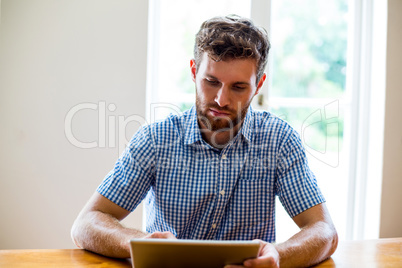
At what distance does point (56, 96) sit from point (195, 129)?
108 cm

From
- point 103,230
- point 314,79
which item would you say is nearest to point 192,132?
point 103,230

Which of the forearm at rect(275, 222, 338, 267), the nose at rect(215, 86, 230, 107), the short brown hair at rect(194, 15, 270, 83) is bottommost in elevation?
the forearm at rect(275, 222, 338, 267)

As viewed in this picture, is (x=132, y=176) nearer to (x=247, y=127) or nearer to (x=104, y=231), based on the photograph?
(x=104, y=231)

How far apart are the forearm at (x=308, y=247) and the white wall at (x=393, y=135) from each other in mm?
1581

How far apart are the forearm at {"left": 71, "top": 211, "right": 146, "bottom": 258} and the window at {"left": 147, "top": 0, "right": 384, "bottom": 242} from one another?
145 centimetres

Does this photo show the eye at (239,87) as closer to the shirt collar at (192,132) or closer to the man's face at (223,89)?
the man's face at (223,89)

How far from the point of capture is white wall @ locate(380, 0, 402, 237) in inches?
105

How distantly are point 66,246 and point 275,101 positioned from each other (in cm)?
155

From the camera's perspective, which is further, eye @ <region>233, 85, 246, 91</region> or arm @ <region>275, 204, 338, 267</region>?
eye @ <region>233, 85, 246, 91</region>

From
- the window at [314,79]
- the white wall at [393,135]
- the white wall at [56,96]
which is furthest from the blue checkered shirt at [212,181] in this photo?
the white wall at [393,135]

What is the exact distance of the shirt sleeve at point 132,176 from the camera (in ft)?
4.74

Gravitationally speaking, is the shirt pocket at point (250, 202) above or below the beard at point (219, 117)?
below

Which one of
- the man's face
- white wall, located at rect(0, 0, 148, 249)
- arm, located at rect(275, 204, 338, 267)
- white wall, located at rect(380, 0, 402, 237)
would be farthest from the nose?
white wall, located at rect(380, 0, 402, 237)

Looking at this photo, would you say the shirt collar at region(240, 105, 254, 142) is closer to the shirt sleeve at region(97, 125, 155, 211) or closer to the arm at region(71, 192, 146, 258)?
the shirt sleeve at region(97, 125, 155, 211)
